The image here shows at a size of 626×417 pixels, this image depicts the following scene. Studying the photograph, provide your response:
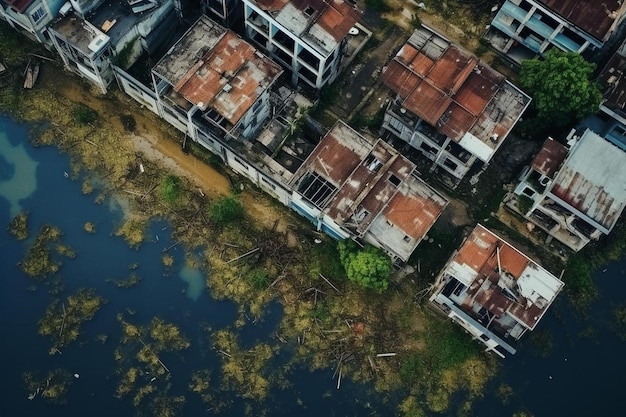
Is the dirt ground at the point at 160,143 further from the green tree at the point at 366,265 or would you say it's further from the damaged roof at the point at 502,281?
the damaged roof at the point at 502,281

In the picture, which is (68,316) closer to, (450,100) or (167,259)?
(167,259)

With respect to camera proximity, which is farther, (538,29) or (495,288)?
(538,29)

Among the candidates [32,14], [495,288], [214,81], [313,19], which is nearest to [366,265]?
[495,288]

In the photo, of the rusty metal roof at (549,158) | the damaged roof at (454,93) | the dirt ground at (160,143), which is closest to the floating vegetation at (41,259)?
the dirt ground at (160,143)

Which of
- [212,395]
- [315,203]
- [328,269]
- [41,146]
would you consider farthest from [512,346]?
[41,146]

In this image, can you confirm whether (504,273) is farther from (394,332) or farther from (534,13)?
(534,13)

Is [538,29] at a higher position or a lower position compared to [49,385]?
higher

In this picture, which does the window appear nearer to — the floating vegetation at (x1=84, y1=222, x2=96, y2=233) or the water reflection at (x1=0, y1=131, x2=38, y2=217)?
the water reflection at (x1=0, y1=131, x2=38, y2=217)
